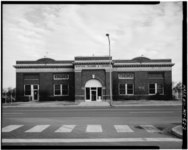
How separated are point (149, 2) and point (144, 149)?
3901mm

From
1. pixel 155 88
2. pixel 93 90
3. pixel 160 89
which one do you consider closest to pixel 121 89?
pixel 93 90

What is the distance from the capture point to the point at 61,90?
35.9 m

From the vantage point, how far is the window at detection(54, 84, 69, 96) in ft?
118

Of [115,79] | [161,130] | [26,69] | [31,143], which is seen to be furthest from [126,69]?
[31,143]

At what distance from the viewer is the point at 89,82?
111 ft


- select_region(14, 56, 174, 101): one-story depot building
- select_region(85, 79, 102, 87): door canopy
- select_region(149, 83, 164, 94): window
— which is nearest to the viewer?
select_region(85, 79, 102, 87): door canopy

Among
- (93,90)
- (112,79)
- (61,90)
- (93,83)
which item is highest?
(112,79)

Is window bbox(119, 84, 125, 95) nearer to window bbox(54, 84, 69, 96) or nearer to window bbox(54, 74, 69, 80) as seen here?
window bbox(54, 84, 69, 96)

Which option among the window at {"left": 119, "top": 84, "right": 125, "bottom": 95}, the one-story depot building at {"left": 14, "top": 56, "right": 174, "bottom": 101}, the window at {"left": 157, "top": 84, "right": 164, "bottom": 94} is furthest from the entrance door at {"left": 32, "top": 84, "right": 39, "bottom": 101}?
the window at {"left": 157, "top": 84, "right": 164, "bottom": 94}

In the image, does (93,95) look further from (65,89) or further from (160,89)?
(160,89)

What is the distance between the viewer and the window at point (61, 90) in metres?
35.9

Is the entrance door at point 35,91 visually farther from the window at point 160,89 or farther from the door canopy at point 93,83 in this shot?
the window at point 160,89

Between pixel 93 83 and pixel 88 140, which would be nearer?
pixel 88 140

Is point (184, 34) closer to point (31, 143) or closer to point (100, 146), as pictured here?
point (100, 146)
